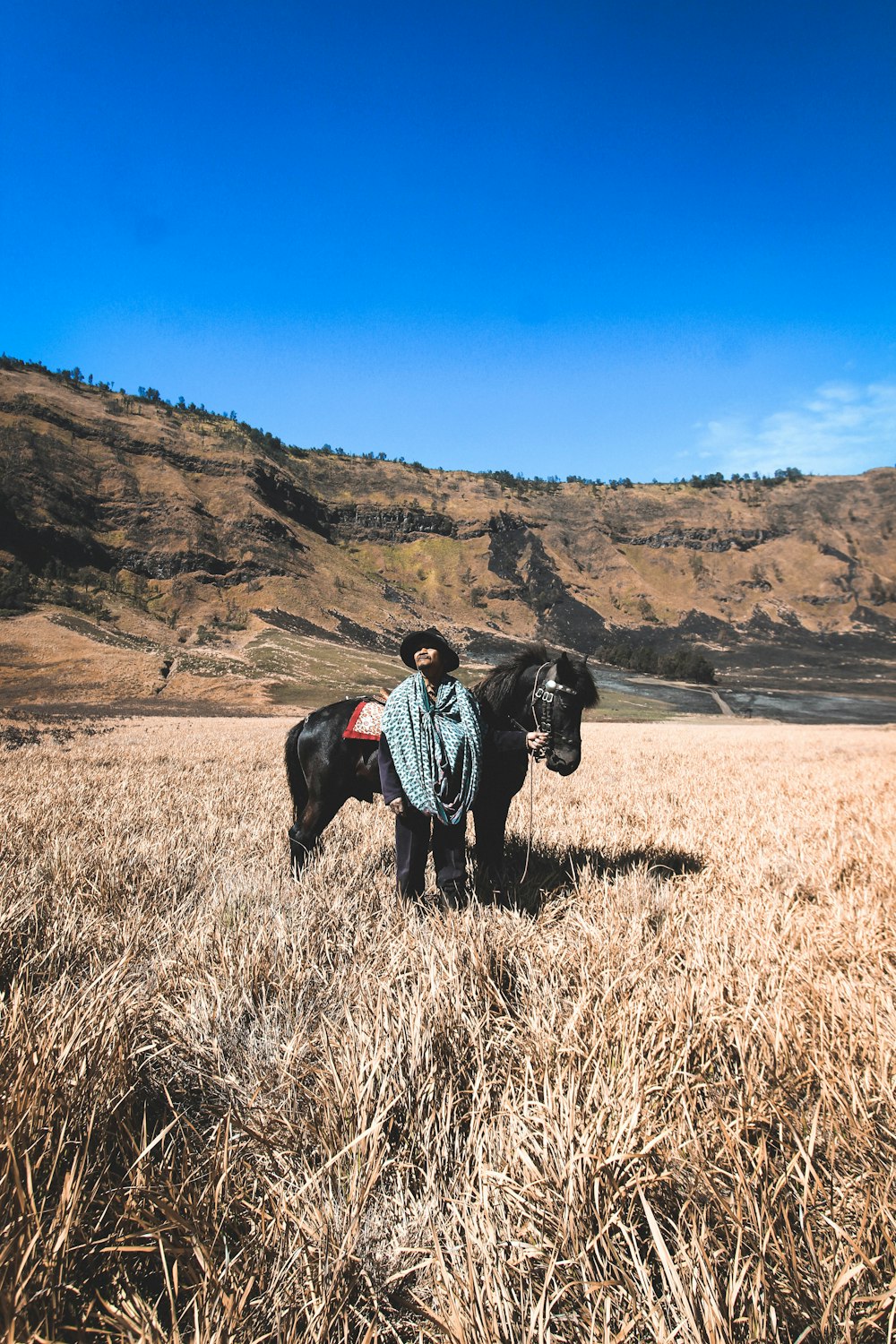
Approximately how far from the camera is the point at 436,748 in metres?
3.71

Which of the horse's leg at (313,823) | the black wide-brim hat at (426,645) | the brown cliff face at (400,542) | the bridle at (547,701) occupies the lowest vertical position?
the horse's leg at (313,823)

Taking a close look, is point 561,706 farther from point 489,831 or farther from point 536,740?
point 489,831

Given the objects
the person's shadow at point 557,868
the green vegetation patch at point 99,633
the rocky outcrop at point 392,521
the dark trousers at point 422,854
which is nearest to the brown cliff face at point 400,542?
the rocky outcrop at point 392,521

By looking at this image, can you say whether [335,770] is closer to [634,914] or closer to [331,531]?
[634,914]

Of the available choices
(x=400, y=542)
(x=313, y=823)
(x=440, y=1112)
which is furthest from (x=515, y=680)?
(x=400, y=542)

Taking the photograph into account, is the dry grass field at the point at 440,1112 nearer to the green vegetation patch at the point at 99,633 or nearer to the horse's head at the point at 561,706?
the horse's head at the point at 561,706

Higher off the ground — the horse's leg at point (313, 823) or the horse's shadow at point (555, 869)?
the horse's leg at point (313, 823)

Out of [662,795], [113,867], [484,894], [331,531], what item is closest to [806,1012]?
[484,894]

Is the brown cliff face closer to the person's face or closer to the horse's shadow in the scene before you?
the horse's shadow

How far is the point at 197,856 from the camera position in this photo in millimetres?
4465

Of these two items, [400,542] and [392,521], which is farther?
[392,521]

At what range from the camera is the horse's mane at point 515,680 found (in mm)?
4328

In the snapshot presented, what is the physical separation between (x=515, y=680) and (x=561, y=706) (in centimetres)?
53

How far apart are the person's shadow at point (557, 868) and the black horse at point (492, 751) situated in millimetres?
187
